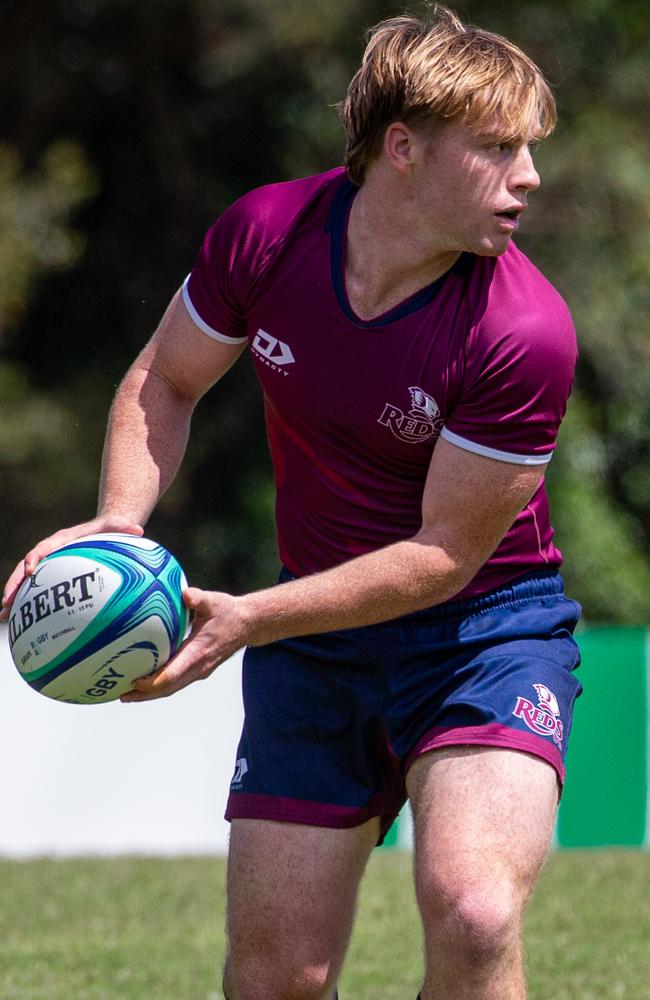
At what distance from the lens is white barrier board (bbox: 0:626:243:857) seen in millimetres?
8812

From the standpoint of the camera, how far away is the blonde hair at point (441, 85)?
3441 millimetres

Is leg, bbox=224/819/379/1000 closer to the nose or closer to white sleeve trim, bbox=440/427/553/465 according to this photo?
white sleeve trim, bbox=440/427/553/465

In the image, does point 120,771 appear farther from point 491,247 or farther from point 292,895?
point 491,247

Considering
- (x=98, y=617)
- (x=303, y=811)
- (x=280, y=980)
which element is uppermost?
(x=98, y=617)

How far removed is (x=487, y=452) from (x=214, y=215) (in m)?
13.2

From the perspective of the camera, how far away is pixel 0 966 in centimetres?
602

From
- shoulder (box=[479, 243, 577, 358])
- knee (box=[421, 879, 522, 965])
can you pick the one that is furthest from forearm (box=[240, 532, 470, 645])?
knee (box=[421, 879, 522, 965])

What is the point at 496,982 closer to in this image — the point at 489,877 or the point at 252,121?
the point at 489,877

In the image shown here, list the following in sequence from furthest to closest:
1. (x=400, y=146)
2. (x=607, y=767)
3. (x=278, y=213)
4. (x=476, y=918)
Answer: (x=607, y=767)
(x=278, y=213)
(x=400, y=146)
(x=476, y=918)

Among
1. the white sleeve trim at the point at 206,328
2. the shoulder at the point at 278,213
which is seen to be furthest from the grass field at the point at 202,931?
the shoulder at the point at 278,213

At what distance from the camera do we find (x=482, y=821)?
3320 millimetres

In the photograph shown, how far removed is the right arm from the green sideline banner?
5.54 metres

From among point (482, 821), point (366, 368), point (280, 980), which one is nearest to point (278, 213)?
point (366, 368)

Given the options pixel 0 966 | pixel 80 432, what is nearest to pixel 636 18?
pixel 80 432
